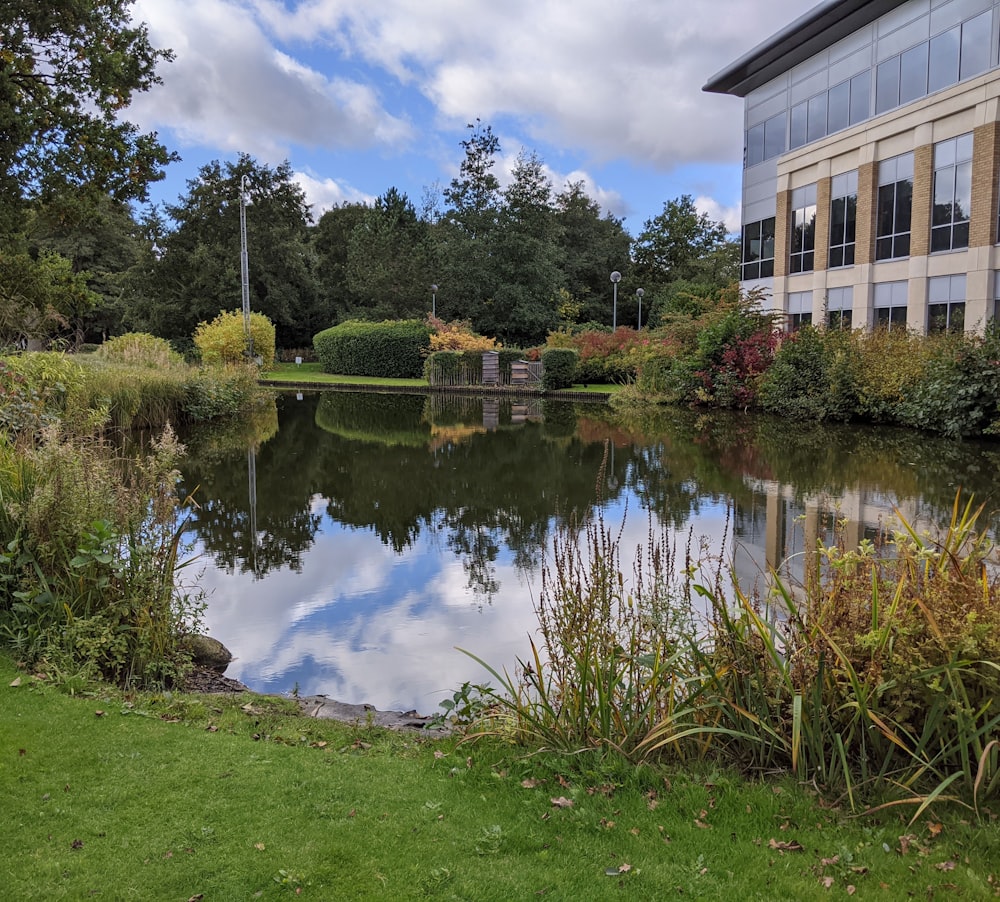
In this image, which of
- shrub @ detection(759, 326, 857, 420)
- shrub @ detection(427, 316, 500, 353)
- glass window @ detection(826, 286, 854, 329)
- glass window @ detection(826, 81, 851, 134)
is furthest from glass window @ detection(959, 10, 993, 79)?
shrub @ detection(427, 316, 500, 353)

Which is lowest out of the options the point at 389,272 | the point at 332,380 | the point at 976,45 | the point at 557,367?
the point at 332,380

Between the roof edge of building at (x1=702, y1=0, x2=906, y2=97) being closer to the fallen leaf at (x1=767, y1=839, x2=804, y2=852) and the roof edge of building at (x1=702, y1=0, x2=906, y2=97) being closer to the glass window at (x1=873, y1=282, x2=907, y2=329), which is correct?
the glass window at (x1=873, y1=282, x2=907, y2=329)

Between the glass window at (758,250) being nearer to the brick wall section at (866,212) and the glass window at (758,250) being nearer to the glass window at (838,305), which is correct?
the glass window at (838,305)

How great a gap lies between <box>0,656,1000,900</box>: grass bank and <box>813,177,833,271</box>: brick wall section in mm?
29132

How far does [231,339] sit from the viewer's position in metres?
37.8

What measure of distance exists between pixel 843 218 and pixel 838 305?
2893mm

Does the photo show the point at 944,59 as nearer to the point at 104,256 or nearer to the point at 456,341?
the point at 456,341

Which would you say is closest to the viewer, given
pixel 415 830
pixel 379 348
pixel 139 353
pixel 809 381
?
pixel 415 830

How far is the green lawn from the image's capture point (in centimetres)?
3253

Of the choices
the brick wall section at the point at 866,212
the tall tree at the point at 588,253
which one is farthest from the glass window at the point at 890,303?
the tall tree at the point at 588,253

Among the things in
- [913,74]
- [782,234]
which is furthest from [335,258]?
[913,74]

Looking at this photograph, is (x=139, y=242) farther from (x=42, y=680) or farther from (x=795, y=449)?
(x=42, y=680)

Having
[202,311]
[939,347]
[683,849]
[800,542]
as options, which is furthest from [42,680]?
[202,311]

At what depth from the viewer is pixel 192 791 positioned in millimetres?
3471
